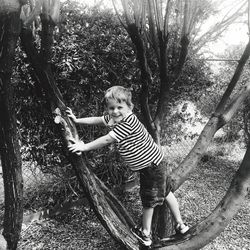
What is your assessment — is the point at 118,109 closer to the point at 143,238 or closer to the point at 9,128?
the point at 9,128

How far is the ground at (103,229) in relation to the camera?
3.36 m

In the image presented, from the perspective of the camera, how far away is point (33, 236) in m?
3.42

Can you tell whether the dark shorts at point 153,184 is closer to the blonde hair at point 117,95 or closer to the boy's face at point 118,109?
the boy's face at point 118,109

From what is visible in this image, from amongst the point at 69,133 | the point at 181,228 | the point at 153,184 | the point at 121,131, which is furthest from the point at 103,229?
the point at 69,133

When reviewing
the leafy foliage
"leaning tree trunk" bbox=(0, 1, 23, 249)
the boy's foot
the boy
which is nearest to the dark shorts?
the boy

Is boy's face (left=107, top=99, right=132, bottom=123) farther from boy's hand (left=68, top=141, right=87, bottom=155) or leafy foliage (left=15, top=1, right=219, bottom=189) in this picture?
leafy foliage (left=15, top=1, right=219, bottom=189)

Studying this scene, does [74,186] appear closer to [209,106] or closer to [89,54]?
[89,54]

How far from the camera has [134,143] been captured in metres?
2.47

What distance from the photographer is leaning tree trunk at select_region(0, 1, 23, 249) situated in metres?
1.74

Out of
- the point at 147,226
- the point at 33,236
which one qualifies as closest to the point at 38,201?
the point at 33,236

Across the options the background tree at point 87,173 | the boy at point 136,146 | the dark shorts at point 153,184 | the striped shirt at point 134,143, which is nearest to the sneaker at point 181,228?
A: the boy at point 136,146

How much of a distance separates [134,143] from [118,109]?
0.32 m

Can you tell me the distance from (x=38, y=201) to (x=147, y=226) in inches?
76.1

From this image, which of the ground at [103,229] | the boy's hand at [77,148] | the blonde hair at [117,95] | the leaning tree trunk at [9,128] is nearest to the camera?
the leaning tree trunk at [9,128]
